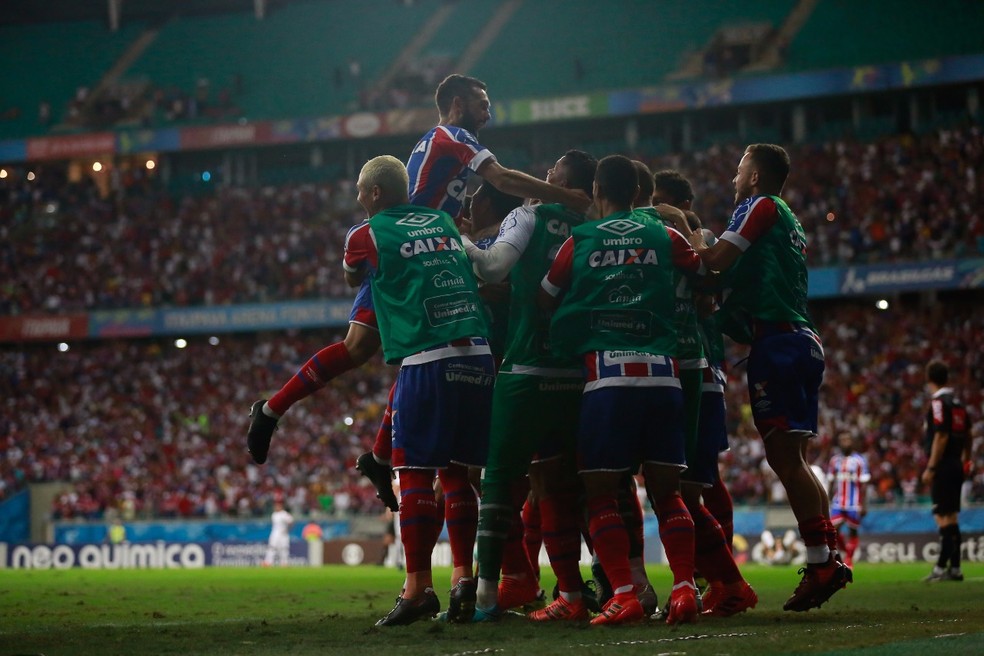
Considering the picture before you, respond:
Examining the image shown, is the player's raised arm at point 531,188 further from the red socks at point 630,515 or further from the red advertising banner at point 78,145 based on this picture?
the red advertising banner at point 78,145

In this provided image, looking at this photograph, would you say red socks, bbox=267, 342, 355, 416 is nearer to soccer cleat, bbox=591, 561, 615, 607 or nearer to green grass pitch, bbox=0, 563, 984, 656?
green grass pitch, bbox=0, 563, 984, 656

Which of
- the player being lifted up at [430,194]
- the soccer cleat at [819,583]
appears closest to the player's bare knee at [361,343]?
the player being lifted up at [430,194]

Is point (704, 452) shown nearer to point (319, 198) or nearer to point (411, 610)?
point (411, 610)

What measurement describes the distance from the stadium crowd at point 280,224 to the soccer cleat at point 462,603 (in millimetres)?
32615

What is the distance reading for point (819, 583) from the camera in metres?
7.60

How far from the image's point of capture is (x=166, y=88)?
172ft

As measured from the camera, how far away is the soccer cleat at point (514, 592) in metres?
8.23

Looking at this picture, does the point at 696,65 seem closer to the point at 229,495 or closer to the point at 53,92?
the point at 229,495

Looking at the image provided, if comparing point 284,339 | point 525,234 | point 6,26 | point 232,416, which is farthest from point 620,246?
point 6,26

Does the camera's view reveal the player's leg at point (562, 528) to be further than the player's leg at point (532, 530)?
No

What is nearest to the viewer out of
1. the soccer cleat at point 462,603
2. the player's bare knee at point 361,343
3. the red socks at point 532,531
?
the soccer cleat at point 462,603

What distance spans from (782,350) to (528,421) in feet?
5.49

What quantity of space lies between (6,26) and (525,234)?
53.8 metres

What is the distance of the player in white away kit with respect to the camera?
1149 inches
